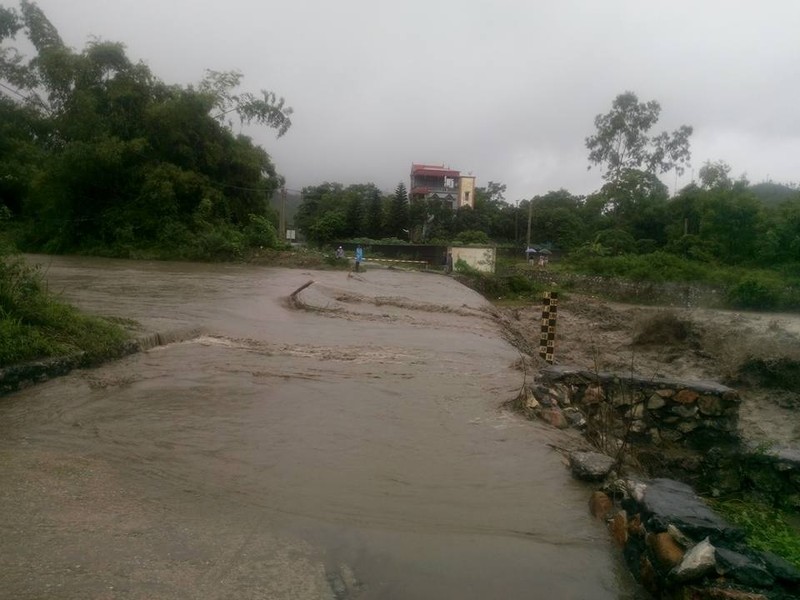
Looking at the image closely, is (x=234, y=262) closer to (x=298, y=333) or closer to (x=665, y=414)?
(x=298, y=333)

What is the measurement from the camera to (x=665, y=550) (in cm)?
344

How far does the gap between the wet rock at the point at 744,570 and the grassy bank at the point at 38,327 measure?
261 inches

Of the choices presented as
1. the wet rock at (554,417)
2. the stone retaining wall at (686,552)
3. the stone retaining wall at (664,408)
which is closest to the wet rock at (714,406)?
the stone retaining wall at (664,408)

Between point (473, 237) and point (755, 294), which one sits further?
point (473, 237)

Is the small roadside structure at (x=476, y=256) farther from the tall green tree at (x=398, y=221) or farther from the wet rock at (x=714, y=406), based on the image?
the wet rock at (x=714, y=406)

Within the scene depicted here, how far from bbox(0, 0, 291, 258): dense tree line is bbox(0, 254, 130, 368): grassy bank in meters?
25.1

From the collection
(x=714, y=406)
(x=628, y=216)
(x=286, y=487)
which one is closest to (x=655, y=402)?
(x=714, y=406)

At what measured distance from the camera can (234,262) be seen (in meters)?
33.4

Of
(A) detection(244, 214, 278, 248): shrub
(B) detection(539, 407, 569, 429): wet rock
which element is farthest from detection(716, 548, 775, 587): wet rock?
(A) detection(244, 214, 278, 248): shrub

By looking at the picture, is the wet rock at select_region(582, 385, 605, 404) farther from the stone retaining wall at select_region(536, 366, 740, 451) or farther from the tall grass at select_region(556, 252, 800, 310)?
the tall grass at select_region(556, 252, 800, 310)

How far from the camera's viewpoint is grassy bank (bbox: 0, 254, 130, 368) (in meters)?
6.89

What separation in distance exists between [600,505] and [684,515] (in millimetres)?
919

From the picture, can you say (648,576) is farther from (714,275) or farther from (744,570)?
(714,275)

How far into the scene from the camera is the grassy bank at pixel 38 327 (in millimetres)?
6895
